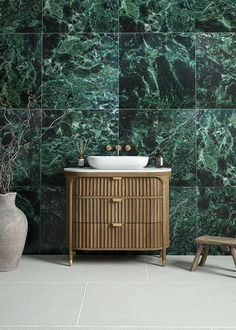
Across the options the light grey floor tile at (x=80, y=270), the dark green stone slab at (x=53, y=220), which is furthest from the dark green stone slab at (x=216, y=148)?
the dark green stone slab at (x=53, y=220)

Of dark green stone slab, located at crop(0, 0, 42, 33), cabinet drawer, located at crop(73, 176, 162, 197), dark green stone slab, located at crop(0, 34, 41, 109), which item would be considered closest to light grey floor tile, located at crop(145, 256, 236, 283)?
cabinet drawer, located at crop(73, 176, 162, 197)

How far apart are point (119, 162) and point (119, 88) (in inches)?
35.7

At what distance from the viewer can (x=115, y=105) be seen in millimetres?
4086

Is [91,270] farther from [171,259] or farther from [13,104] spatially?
[13,104]

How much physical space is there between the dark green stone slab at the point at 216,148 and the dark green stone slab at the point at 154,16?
0.97 metres

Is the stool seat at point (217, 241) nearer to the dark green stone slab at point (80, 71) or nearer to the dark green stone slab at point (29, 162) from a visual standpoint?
the dark green stone slab at point (80, 71)

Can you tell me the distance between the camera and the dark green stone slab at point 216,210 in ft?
13.3

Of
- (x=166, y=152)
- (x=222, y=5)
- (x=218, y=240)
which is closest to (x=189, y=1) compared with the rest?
(x=222, y=5)

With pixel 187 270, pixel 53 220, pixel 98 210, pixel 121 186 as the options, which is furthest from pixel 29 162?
pixel 187 270

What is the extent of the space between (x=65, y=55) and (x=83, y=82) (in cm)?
34

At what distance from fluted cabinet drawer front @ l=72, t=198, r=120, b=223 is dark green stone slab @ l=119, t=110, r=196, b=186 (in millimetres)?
728

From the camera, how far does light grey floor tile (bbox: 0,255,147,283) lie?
325 centimetres

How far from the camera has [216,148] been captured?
406 centimetres

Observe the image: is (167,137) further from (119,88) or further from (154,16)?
(154,16)
